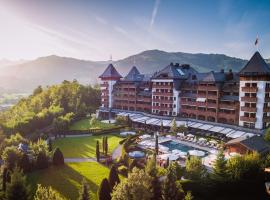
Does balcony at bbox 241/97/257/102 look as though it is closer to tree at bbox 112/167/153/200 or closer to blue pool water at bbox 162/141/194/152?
blue pool water at bbox 162/141/194/152

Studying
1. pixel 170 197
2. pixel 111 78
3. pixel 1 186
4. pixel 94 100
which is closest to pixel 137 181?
pixel 170 197

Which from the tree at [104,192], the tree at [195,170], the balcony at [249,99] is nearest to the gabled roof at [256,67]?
the balcony at [249,99]

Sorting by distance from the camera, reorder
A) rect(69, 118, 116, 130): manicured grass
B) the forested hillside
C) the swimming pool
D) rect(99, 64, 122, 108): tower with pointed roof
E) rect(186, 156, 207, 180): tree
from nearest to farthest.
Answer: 1. rect(186, 156, 207, 180): tree
2. the swimming pool
3. the forested hillside
4. rect(69, 118, 116, 130): manicured grass
5. rect(99, 64, 122, 108): tower with pointed roof

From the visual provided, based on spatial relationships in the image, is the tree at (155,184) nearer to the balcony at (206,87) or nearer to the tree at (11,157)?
the tree at (11,157)

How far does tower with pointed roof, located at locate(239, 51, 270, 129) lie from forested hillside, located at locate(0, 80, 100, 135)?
52309mm

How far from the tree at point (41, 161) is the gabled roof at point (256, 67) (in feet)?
175

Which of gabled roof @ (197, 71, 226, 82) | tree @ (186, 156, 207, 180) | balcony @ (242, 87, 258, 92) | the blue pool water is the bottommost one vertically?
the blue pool water

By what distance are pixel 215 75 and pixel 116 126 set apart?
3425 centimetres

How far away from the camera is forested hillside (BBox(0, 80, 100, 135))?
76.1m

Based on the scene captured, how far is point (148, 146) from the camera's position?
196ft

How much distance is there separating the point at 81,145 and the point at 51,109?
38376 millimetres

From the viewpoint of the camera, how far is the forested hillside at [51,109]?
76.1 meters

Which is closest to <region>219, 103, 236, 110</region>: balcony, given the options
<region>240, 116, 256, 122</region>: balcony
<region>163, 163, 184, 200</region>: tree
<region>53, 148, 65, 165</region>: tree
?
<region>240, 116, 256, 122</region>: balcony

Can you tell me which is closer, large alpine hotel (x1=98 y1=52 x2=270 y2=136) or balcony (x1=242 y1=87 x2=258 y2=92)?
balcony (x1=242 y1=87 x2=258 y2=92)
